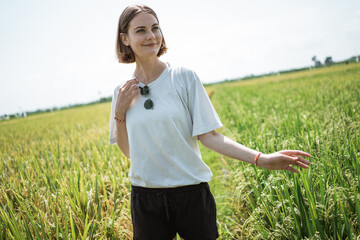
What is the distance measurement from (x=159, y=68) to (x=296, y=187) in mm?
1171

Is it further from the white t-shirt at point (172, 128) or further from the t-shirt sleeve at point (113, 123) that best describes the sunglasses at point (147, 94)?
the t-shirt sleeve at point (113, 123)

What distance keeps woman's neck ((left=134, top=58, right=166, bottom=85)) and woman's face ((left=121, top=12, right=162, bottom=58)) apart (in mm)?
57

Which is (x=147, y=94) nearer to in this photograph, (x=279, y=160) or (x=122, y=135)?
(x=122, y=135)

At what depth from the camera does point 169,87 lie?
115 cm

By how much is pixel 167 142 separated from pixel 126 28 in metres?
0.64

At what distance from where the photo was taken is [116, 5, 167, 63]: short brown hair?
3.89 ft

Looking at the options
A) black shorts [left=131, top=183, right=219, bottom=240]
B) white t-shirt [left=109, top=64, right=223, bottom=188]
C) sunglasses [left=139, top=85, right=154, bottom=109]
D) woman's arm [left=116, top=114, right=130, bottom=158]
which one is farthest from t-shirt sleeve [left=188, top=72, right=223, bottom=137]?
woman's arm [left=116, top=114, right=130, bottom=158]

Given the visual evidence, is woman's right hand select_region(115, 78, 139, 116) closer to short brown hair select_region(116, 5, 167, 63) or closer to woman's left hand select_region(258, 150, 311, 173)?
short brown hair select_region(116, 5, 167, 63)

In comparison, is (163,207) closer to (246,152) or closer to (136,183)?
(136,183)

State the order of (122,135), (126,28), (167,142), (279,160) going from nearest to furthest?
(279,160), (167,142), (126,28), (122,135)

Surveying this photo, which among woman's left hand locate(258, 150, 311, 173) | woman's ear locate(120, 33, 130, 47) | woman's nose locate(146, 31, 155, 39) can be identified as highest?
woman's ear locate(120, 33, 130, 47)

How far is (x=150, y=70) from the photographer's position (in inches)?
50.1

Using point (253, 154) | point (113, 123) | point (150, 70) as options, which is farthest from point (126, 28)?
point (253, 154)

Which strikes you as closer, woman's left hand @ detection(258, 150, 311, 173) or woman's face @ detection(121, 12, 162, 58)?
woman's left hand @ detection(258, 150, 311, 173)
